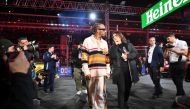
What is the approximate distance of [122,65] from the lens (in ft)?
19.5

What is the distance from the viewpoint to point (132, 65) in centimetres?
600

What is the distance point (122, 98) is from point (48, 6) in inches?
631

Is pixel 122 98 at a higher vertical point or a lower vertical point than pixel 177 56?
lower

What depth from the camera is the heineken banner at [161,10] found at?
24.6ft

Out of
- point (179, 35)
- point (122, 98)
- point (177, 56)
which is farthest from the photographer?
point (179, 35)

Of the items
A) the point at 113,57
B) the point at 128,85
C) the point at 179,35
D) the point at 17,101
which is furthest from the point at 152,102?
the point at 179,35

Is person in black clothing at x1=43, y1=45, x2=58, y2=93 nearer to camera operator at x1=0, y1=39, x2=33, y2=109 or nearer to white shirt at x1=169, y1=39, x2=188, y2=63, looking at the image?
white shirt at x1=169, y1=39, x2=188, y2=63

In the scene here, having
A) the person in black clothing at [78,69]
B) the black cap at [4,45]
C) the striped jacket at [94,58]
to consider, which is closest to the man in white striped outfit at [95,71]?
the striped jacket at [94,58]

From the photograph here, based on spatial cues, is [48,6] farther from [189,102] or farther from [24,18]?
[189,102]

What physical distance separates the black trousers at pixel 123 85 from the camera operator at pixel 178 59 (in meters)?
1.28

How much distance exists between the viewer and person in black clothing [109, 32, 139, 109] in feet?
19.0

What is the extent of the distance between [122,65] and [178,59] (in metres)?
1.49

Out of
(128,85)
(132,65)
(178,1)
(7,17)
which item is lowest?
(128,85)

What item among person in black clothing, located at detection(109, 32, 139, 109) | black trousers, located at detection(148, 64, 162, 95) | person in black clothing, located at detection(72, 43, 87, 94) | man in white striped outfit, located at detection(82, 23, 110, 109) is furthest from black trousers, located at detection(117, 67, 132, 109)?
person in black clothing, located at detection(72, 43, 87, 94)
